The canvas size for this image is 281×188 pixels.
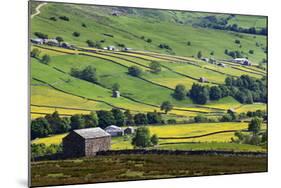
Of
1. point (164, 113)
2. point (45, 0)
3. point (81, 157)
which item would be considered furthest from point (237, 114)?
point (45, 0)

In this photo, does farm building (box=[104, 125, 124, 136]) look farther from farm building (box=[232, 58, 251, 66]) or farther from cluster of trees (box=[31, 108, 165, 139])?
farm building (box=[232, 58, 251, 66])

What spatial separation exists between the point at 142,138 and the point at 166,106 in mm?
451

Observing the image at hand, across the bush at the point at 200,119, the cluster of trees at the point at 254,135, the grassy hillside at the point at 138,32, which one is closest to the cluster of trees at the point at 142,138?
the bush at the point at 200,119

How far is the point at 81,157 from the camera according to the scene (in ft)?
19.7

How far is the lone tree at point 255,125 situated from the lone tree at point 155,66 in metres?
1.30

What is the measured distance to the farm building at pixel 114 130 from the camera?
6.12m

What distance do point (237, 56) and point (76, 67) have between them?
1.97 m

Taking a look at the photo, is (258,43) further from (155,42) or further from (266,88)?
(155,42)

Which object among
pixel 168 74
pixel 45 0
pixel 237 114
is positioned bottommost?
pixel 237 114

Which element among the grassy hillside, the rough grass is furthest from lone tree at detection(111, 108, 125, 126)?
the grassy hillside

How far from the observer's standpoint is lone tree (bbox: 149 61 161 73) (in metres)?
6.39

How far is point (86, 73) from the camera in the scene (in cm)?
607

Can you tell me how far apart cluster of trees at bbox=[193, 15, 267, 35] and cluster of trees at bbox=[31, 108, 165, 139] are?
124 centimetres

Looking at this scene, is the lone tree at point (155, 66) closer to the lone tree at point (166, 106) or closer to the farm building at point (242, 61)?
the lone tree at point (166, 106)
